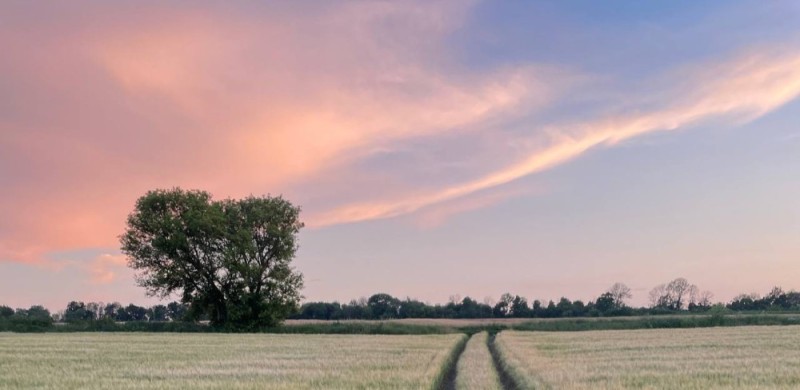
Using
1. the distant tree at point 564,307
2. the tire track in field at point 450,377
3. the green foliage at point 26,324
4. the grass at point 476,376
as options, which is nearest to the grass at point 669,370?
the grass at point 476,376

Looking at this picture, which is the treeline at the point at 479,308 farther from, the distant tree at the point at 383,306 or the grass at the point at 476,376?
the grass at the point at 476,376

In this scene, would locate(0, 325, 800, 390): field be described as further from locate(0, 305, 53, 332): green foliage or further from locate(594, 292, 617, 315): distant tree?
locate(594, 292, 617, 315): distant tree

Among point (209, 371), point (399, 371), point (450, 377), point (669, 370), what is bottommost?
point (450, 377)

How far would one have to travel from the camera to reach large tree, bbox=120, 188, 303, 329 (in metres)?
58.6

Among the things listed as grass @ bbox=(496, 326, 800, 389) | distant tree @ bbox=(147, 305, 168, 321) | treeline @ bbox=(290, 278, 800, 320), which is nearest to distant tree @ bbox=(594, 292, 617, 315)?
treeline @ bbox=(290, 278, 800, 320)

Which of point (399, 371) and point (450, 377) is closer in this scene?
point (399, 371)

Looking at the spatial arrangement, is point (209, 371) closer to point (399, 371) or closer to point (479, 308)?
point (399, 371)

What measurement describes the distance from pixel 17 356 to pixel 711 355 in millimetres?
25158

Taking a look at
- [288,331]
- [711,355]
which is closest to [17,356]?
[711,355]

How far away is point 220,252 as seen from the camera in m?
59.7

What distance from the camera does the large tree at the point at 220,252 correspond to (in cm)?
5859

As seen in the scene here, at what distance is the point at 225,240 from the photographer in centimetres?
5919

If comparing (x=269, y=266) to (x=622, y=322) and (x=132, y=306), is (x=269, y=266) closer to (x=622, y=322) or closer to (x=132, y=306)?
(x=622, y=322)

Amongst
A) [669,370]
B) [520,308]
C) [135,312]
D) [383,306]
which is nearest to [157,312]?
[135,312]
